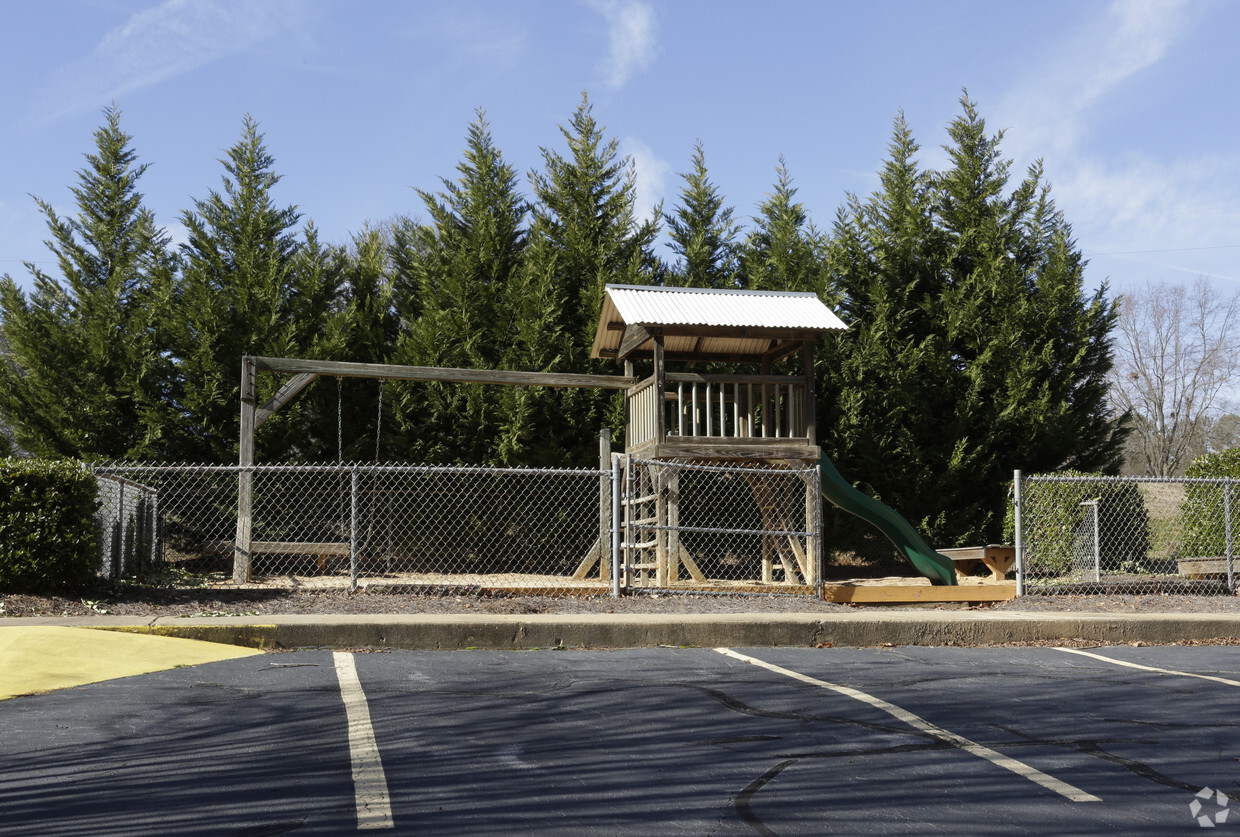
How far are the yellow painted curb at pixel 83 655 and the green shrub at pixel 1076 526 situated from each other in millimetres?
11869

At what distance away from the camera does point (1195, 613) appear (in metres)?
10.1

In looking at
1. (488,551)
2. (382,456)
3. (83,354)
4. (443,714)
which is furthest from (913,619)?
(83,354)

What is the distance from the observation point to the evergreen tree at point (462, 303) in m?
15.9

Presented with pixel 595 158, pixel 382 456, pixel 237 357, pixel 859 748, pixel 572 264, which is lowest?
pixel 859 748

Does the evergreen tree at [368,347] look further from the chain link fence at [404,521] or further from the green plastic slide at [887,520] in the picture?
the green plastic slide at [887,520]

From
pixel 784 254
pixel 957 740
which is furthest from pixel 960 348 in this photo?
pixel 957 740

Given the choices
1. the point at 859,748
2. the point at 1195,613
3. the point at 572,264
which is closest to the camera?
the point at 859,748

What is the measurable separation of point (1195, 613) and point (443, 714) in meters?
8.26

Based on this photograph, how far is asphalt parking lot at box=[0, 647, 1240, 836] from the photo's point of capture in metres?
3.63

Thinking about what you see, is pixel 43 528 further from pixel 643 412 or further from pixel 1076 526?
pixel 1076 526

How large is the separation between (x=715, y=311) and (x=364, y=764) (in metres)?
9.54

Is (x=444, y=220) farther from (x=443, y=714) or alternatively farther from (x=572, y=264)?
(x=443, y=714)

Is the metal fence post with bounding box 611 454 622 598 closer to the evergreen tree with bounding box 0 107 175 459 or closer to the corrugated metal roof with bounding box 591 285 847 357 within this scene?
the corrugated metal roof with bounding box 591 285 847 357

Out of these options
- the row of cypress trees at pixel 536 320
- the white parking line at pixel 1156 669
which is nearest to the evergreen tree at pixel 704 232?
the row of cypress trees at pixel 536 320
